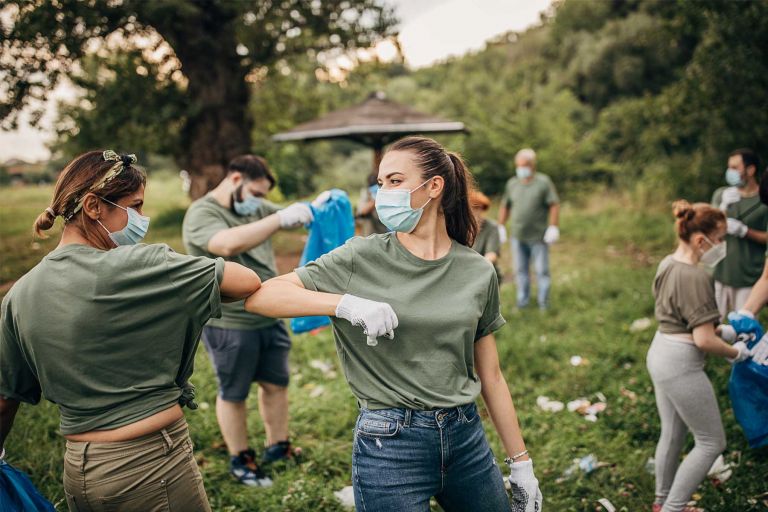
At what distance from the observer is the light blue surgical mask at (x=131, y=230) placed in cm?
198

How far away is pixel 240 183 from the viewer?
3654 millimetres

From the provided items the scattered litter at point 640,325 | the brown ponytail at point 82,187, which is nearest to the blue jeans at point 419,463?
the brown ponytail at point 82,187

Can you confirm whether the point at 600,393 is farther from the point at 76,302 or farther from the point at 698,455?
the point at 76,302

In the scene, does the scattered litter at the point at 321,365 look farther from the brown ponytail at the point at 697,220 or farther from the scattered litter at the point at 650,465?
the brown ponytail at the point at 697,220

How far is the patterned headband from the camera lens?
1864 millimetres

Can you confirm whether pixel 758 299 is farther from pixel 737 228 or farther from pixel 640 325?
pixel 640 325

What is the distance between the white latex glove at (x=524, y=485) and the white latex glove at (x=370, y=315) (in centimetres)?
81

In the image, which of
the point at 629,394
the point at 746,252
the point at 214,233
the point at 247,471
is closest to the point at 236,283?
the point at 214,233

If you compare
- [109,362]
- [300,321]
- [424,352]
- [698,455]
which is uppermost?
[109,362]

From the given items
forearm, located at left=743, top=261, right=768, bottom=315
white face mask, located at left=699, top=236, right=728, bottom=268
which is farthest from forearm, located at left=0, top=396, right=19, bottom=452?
forearm, located at left=743, top=261, right=768, bottom=315

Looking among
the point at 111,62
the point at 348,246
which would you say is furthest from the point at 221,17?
the point at 348,246

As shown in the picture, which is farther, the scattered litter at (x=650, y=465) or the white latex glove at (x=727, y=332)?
the scattered litter at (x=650, y=465)

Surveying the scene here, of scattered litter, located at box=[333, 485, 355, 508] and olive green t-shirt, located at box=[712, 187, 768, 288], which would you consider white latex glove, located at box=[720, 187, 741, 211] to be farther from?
scattered litter, located at box=[333, 485, 355, 508]

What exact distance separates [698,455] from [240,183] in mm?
3126
